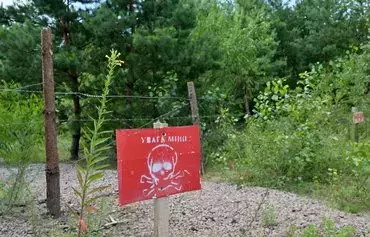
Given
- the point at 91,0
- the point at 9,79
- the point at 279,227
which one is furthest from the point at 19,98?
the point at 279,227

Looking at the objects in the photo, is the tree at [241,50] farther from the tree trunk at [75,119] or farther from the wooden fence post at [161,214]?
the wooden fence post at [161,214]

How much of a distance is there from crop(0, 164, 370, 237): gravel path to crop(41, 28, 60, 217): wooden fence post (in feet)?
0.60

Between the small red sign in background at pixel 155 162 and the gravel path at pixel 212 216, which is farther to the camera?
the gravel path at pixel 212 216

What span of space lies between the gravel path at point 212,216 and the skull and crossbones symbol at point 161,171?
2.41 feet

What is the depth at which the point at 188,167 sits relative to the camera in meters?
3.02

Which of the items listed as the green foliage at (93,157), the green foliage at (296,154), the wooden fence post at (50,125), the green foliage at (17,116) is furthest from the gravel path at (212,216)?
the green foliage at (93,157)

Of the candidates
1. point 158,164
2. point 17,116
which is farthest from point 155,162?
point 17,116

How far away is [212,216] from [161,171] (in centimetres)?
146

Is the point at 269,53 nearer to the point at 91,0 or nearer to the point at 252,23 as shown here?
the point at 252,23

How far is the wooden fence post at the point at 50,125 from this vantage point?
3.94 meters

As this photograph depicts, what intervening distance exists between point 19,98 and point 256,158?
5027mm

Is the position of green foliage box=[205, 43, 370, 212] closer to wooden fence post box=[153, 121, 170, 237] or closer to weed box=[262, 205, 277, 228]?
weed box=[262, 205, 277, 228]

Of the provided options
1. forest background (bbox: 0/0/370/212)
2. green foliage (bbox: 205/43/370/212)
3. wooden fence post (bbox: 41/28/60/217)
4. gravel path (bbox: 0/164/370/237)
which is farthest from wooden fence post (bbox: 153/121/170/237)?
green foliage (bbox: 205/43/370/212)

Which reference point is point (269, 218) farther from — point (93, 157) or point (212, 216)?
point (93, 157)
